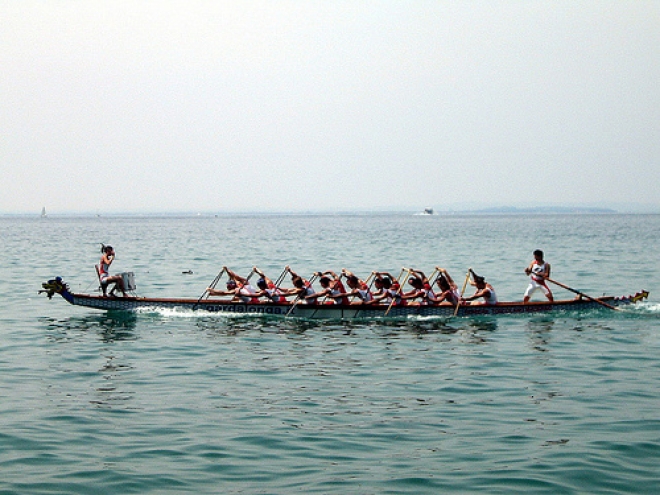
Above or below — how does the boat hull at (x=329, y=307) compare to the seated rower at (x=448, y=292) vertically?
below

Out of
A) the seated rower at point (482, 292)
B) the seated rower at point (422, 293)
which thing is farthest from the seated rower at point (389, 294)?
the seated rower at point (482, 292)

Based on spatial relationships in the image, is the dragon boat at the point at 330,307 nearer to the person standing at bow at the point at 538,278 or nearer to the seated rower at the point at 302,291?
the seated rower at the point at 302,291

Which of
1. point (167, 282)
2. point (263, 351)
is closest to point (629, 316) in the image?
point (263, 351)

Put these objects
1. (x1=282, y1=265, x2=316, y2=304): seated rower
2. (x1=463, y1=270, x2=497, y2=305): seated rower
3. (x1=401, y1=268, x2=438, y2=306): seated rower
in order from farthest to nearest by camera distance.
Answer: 1. (x1=282, y1=265, x2=316, y2=304): seated rower
2. (x1=401, y1=268, x2=438, y2=306): seated rower
3. (x1=463, y1=270, x2=497, y2=305): seated rower

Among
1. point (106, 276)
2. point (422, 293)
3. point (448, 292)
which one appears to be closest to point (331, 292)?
point (422, 293)

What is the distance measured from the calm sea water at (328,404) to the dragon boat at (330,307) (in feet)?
1.37

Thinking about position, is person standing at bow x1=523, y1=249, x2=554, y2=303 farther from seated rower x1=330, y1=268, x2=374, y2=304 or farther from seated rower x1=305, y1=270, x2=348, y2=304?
seated rower x1=305, y1=270, x2=348, y2=304

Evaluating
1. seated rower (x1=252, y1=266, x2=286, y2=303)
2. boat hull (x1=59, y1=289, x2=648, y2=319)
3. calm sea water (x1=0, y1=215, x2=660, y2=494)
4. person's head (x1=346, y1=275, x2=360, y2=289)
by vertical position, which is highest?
person's head (x1=346, y1=275, x2=360, y2=289)

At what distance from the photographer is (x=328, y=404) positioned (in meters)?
16.3

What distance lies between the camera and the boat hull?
28.1m

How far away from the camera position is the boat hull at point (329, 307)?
2809 cm

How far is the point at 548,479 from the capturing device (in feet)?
38.9

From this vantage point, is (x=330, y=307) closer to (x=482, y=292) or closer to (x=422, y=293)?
(x=422, y=293)

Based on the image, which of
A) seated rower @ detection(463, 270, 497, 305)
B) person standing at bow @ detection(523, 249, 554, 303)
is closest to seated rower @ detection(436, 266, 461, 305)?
seated rower @ detection(463, 270, 497, 305)
